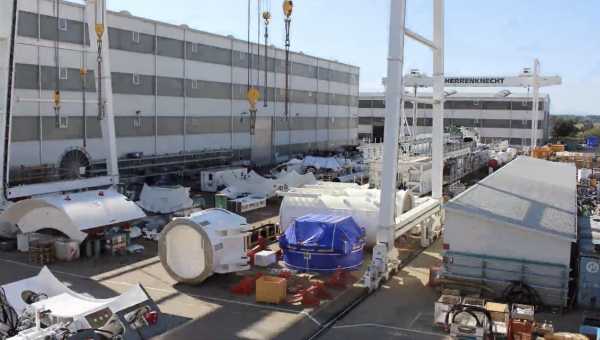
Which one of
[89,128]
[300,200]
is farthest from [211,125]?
[300,200]

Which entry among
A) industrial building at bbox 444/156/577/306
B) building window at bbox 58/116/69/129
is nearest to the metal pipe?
industrial building at bbox 444/156/577/306

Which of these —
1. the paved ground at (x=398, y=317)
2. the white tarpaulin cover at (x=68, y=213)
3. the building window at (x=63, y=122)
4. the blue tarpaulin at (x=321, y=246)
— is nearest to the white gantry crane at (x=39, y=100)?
the building window at (x=63, y=122)

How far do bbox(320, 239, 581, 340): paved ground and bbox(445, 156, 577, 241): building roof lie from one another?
1.94 meters

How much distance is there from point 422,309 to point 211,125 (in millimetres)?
22474

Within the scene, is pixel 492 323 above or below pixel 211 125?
below

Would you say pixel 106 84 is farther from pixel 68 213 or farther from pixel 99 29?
pixel 68 213

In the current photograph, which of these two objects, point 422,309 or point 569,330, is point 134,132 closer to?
point 422,309

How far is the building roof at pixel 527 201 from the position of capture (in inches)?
494

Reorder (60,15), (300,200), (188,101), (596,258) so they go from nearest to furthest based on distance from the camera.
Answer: (596,258)
(300,200)
(60,15)
(188,101)

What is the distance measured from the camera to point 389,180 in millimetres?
13711

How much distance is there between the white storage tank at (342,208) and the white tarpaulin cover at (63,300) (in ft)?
24.5

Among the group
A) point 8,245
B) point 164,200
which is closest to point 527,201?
point 164,200

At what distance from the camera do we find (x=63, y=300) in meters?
10.0

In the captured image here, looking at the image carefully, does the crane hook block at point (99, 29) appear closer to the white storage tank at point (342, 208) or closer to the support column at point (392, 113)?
the white storage tank at point (342, 208)
